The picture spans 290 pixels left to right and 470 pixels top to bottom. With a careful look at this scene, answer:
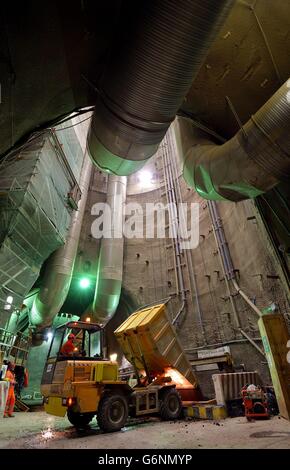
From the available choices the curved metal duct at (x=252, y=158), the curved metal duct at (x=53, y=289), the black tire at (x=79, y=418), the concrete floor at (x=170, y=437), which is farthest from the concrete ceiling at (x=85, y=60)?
the curved metal duct at (x=53, y=289)

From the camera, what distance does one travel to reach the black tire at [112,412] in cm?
472

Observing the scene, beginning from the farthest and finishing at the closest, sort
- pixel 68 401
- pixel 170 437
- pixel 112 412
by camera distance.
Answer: pixel 112 412 < pixel 68 401 < pixel 170 437

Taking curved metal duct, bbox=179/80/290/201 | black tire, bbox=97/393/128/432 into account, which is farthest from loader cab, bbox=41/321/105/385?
curved metal duct, bbox=179/80/290/201

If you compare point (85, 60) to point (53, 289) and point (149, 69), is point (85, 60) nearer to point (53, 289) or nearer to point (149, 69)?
point (149, 69)

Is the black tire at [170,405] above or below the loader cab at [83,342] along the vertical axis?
below

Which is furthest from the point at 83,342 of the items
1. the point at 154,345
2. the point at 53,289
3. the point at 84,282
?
the point at 84,282

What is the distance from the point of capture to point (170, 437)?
3.97m

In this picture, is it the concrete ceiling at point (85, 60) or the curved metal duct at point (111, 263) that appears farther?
the curved metal duct at point (111, 263)

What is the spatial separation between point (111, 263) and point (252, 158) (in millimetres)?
9477

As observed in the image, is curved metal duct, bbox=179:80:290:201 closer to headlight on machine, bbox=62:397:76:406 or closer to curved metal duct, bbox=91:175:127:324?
headlight on machine, bbox=62:397:76:406

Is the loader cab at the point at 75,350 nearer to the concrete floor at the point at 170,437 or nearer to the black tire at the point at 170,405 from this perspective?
the concrete floor at the point at 170,437

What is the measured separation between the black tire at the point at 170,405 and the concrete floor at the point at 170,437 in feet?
1.98

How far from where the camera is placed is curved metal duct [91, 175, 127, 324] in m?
11.7
